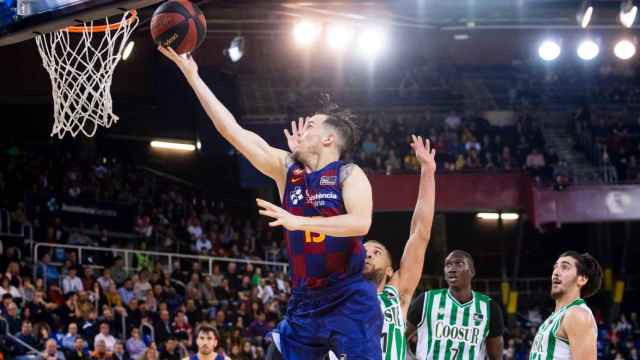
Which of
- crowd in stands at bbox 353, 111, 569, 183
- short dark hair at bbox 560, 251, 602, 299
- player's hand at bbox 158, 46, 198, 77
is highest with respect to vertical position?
crowd in stands at bbox 353, 111, 569, 183

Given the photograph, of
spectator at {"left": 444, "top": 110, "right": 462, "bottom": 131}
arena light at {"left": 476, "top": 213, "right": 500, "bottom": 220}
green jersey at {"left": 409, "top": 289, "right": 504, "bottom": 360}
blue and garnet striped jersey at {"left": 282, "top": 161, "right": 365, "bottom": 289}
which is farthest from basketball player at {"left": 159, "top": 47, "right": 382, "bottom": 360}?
arena light at {"left": 476, "top": 213, "right": 500, "bottom": 220}

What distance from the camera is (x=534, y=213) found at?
75.4 feet

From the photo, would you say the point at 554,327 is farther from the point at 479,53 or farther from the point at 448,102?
the point at 479,53

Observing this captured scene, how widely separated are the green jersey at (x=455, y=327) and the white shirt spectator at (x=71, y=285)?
389 inches

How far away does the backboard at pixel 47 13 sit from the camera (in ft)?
29.5

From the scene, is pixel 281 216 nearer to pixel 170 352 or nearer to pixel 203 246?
pixel 170 352

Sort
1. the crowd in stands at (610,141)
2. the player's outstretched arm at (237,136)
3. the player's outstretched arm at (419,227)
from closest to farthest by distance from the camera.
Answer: the player's outstretched arm at (237,136) → the player's outstretched arm at (419,227) → the crowd in stands at (610,141)

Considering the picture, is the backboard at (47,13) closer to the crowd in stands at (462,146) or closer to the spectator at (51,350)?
the spectator at (51,350)

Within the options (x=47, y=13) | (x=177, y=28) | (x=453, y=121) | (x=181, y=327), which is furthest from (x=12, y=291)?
(x=453, y=121)

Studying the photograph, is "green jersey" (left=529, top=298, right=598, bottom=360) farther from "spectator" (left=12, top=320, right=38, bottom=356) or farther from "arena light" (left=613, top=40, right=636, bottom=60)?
"arena light" (left=613, top=40, right=636, bottom=60)

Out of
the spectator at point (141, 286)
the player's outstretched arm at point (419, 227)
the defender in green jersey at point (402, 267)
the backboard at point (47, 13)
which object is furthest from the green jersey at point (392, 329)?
the spectator at point (141, 286)

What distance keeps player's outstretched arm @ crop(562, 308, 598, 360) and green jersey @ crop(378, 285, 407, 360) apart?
1071 millimetres

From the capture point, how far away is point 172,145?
82.9ft

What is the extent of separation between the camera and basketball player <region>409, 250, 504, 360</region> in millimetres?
7773
